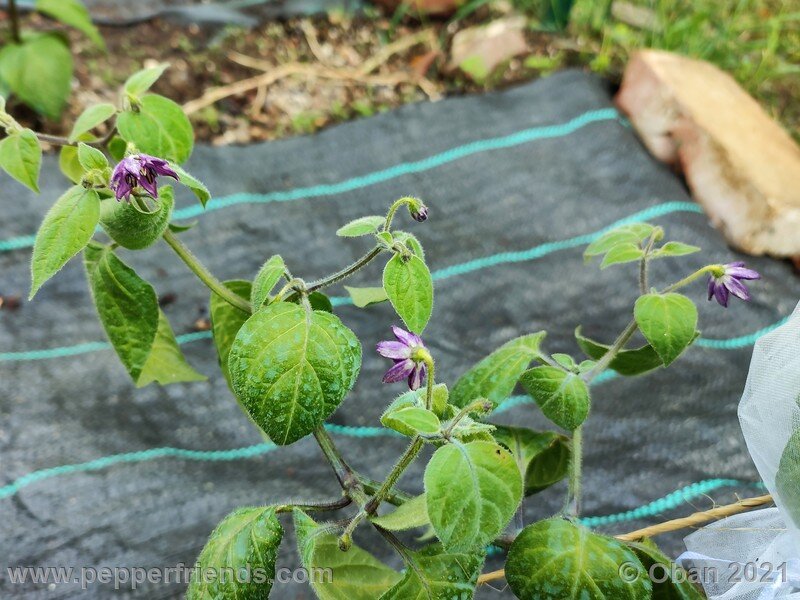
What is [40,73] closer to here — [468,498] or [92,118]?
[92,118]

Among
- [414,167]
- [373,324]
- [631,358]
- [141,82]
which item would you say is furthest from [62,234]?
[414,167]

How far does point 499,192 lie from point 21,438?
1.16 m

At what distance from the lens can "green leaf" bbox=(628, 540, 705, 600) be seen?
75 cm

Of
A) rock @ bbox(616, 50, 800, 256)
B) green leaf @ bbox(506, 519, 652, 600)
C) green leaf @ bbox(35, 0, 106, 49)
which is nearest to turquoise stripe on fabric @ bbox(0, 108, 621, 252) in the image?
rock @ bbox(616, 50, 800, 256)

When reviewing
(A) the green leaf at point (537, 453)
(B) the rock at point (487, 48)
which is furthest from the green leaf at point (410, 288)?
(B) the rock at point (487, 48)

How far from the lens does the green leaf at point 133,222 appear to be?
0.70 metres

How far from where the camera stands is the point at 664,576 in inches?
30.3

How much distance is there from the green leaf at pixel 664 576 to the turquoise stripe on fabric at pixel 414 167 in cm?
121

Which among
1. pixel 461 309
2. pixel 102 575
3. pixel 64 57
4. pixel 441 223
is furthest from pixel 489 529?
pixel 64 57

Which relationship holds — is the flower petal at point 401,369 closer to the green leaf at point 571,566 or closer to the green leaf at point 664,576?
the green leaf at point 571,566

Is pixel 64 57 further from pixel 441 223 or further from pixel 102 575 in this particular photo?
pixel 102 575

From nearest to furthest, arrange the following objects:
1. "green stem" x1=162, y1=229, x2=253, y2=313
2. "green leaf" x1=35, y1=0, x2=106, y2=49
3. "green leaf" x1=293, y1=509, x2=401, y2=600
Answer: "green leaf" x1=293, y1=509, x2=401, y2=600, "green stem" x1=162, y1=229, x2=253, y2=313, "green leaf" x1=35, y1=0, x2=106, y2=49

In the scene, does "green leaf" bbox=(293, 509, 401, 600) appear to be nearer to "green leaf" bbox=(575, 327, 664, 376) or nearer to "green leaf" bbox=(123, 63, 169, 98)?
"green leaf" bbox=(575, 327, 664, 376)

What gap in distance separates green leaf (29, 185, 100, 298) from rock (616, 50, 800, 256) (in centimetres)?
151
